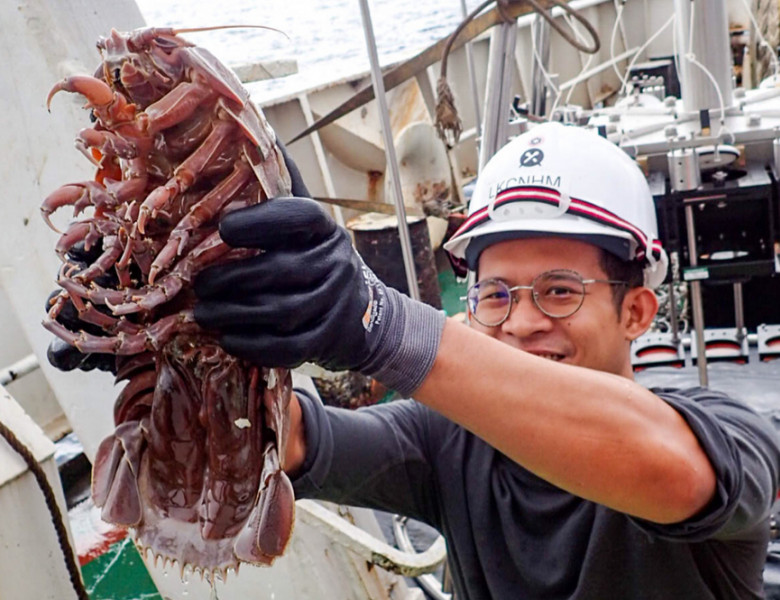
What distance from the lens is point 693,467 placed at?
1388 millimetres

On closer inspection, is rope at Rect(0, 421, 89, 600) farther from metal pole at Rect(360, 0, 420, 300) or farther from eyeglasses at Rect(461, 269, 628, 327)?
eyeglasses at Rect(461, 269, 628, 327)

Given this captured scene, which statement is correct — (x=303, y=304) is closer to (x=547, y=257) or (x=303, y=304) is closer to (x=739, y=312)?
(x=547, y=257)

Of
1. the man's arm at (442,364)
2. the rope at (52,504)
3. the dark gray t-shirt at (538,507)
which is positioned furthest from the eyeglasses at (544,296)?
the rope at (52,504)

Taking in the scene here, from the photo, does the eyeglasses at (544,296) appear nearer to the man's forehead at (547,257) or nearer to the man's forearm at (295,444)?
the man's forehead at (547,257)

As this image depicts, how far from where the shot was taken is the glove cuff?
1306 millimetres

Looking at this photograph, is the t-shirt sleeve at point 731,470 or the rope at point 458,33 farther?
the rope at point 458,33

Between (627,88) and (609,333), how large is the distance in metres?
3.13

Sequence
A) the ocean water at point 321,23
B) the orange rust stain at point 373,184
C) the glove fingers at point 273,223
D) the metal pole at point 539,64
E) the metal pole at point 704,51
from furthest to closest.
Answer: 1. the ocean water at point 321,23
2. the orange rust stain at point 373,184
3. the metal pole at point 539,64
4. the metal pole at point 704,51
5. the glove fingers at point 273,223

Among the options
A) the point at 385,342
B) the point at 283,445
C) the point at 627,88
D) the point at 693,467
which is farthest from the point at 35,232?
the point at 627,88

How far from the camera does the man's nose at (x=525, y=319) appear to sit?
1809mm

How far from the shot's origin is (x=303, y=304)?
123cm

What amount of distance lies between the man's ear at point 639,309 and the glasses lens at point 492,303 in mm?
290

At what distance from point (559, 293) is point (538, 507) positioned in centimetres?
44

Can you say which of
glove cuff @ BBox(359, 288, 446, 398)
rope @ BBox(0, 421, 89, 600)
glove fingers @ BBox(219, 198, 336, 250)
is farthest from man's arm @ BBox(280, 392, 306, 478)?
rope @ BBox(0, 421, 89, 600)
